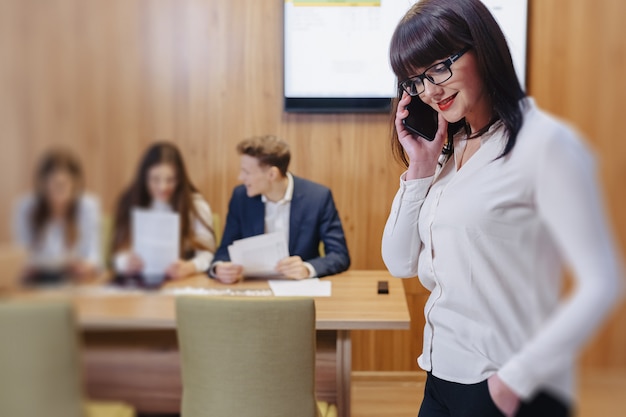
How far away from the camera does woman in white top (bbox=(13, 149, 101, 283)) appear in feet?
1.75

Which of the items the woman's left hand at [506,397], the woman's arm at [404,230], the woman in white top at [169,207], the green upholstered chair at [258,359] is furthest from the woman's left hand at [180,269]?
the woman's left hand at [506,397]

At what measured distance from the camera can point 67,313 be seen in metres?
0.54

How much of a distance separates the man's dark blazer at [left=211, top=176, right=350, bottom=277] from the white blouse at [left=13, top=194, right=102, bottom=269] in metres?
0.20

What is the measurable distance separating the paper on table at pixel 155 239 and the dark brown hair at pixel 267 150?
3.9 inches

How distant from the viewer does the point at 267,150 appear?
72 cm

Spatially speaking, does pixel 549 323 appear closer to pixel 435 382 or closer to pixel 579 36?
pixel 579 36

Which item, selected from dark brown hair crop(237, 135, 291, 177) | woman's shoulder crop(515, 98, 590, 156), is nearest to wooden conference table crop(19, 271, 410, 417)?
dark brown hair crop(237, 135, 291, 177)

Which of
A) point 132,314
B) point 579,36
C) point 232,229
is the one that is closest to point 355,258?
point 232,229

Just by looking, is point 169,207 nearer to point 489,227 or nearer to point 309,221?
point 309,221

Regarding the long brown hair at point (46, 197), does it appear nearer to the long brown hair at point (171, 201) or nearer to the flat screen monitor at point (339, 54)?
the long brown hair at point (171, 201)

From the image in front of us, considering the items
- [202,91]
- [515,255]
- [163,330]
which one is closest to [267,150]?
[202,91]

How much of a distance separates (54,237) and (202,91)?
0.65 ft

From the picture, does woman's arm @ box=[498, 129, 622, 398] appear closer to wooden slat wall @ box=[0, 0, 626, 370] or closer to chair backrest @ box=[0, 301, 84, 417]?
wooden slat wall @ box=[0, 0, 626, 370]

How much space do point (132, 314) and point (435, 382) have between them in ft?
1.00
